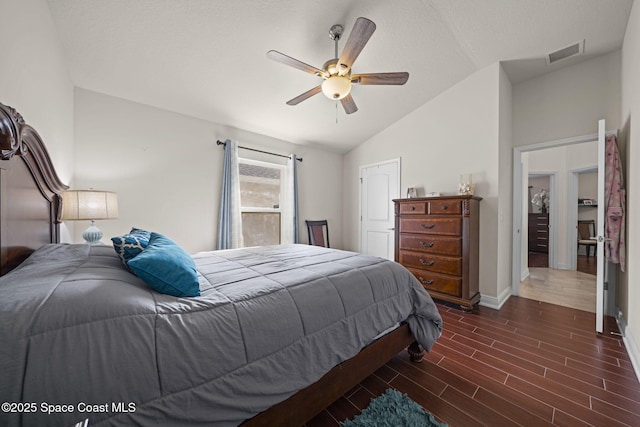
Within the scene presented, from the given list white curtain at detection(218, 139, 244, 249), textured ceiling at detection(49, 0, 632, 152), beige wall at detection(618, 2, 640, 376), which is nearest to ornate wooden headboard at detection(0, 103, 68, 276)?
textured ceiling at detection(49, 0, 632, 152)

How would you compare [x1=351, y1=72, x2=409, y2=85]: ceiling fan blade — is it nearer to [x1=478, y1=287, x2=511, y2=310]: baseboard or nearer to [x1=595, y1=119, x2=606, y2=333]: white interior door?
[x1=595, y1=119, x2=606, y2=333]: white interior door

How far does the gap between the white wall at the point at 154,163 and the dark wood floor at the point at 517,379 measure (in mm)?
2647

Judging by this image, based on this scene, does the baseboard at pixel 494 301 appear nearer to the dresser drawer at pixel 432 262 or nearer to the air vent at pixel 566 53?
the dresser drawer at pixel 432 262

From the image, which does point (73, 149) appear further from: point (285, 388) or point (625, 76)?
point (625, 76)

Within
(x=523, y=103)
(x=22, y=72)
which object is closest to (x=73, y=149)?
(x=22, y=72)

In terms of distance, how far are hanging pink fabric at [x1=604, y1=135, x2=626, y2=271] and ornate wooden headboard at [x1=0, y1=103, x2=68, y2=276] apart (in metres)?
4.28

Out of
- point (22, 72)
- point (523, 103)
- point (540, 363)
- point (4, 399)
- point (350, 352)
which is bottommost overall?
point (540, 363)

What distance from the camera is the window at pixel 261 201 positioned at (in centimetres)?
372

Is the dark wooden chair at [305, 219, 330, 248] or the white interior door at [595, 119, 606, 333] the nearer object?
the white interior door at [595, 119, 606, 333]

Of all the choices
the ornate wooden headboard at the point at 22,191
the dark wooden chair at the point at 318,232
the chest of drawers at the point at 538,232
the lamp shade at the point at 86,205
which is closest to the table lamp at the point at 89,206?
the lamp shade at the point at 86,205

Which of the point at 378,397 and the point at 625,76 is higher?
the point at 625,76

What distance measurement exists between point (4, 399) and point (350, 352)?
49.3 inches

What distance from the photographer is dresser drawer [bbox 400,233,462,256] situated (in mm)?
2792

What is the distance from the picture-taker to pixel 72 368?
2.23 feet
